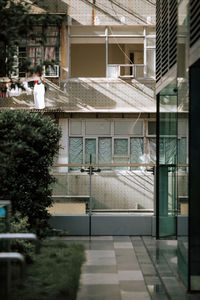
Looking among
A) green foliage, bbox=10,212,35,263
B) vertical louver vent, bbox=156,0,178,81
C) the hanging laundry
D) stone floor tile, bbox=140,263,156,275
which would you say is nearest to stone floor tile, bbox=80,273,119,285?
stone floor tile, bbox=140,263,156,275

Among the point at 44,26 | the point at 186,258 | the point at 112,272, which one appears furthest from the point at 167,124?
the point at 44,26

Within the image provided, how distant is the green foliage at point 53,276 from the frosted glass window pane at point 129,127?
11.8 meters

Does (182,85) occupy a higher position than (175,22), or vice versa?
(175,22)

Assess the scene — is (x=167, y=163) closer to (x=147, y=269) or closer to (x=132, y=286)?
(x=147, y=269)

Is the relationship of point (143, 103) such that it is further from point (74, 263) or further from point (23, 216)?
point (74, 263)

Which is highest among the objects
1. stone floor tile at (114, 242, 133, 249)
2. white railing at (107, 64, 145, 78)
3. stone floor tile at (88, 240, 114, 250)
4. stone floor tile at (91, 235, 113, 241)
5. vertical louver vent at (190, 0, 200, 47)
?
white railing at (107, 64, 145, 78)

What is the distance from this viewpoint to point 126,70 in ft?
73.0

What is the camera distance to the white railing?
72.3ft

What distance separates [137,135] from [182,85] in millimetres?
13570

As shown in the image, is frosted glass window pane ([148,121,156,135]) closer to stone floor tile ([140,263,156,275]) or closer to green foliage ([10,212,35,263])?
stone floor tile ([140,263,156,275])

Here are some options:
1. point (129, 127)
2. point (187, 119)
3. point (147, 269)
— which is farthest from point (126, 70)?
point (187, 119)

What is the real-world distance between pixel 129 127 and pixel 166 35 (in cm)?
1135

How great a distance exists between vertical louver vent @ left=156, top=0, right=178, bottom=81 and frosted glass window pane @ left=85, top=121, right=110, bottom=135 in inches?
392

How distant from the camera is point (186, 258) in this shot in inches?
304
